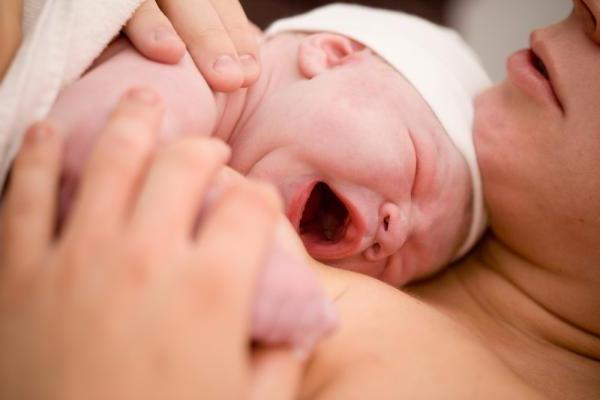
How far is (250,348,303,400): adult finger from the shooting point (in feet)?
1.57

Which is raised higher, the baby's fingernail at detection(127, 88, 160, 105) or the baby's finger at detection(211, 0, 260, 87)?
the baby's fingernail at detection(127, 88, 160, 105)

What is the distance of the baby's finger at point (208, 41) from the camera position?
803 millimetres

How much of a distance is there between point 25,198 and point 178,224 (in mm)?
154

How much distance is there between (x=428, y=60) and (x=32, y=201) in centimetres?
78

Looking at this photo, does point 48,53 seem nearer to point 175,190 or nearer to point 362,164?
point 175,190

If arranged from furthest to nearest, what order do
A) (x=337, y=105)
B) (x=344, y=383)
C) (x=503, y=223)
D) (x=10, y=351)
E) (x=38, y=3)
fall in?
(x=503, y=223) < (x=337, y=105) < (x=38, y=3) < (x=344, y=383) < (x=10, y=351)

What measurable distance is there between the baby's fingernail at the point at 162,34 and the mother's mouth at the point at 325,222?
0.30 meters

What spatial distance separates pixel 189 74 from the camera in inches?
30.4

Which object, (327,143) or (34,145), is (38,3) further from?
(327,143)

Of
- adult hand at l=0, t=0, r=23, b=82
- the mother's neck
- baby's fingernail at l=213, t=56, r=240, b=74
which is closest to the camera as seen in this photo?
adult hand at l=0, t=0, r=23, b=82

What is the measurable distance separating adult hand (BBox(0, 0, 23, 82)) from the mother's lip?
83 cm

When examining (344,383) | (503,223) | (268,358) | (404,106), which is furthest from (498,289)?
(268,358)

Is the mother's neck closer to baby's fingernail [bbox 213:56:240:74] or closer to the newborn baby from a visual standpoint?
the newborn baby

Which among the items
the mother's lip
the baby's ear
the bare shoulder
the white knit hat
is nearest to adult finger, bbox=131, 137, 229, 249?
the bare shoulder
